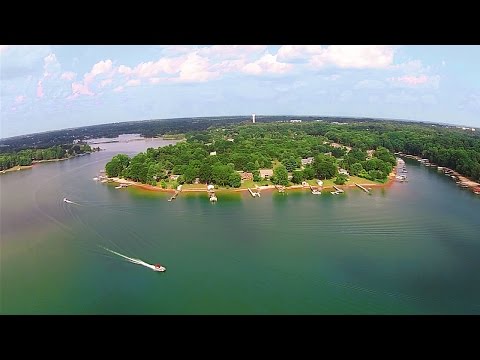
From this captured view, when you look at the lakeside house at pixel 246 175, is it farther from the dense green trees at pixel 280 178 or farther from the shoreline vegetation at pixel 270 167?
the dense green trees at pixel 280 178

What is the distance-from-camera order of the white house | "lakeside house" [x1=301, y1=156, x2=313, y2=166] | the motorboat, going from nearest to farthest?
the motorboat
"lakeside house" [x1=301, y1=156, x2=313, y2=166]
the white house

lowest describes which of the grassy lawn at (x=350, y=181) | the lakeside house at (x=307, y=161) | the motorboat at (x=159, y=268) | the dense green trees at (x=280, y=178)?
the motorboat at (x=159, y=268)

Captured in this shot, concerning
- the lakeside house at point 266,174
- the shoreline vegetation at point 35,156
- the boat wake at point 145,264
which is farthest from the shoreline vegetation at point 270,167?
the shoreline vegetation at point 35,156

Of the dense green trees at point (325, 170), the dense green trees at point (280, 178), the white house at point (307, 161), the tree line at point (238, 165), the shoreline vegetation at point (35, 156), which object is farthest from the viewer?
the shoreline vegetation at point (35, 156)

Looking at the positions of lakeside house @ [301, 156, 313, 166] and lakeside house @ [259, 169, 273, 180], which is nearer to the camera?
lakeside house @ [259, 169, 273, 180]

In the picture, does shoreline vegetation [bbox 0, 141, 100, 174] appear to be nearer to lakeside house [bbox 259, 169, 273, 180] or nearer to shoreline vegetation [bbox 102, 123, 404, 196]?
shoreline vegetation [bbox 102, 123, 404, 196]

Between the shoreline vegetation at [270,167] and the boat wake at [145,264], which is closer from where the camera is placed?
the boat wake at [145,264]

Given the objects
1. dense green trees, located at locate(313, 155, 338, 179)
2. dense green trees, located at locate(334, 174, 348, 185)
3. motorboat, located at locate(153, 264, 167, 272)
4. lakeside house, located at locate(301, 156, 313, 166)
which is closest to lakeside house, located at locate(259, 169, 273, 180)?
dense green trees, located at locate(313, 155, 338, 179)
